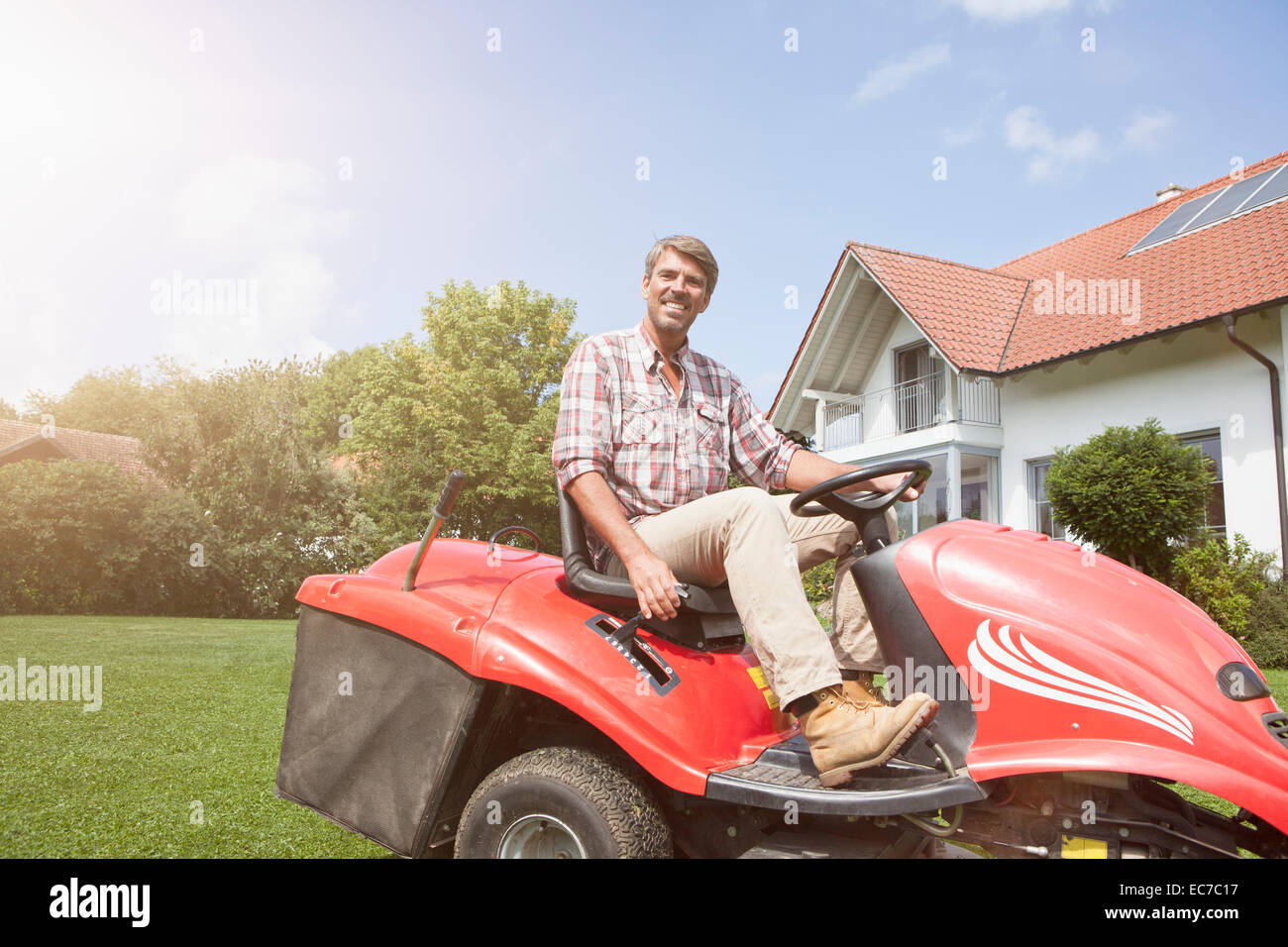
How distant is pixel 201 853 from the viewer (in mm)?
2818

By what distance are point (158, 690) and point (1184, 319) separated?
41.0ft

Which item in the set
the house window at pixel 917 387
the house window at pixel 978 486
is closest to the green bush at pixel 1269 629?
the house window at pixel 978 486

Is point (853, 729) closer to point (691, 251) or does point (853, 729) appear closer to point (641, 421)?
point (641, 421)

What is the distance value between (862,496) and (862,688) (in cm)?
51

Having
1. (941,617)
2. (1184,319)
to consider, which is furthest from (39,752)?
(1184,319)

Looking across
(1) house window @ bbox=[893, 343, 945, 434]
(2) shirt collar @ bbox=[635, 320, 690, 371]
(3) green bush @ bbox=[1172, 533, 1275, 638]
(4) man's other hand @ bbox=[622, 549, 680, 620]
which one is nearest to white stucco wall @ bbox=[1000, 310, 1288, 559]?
(3) green bush @ bbox=[1172, 533, 1275, 638]

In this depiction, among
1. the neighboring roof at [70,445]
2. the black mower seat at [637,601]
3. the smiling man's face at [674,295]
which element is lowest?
the black mower seat at [637,601]

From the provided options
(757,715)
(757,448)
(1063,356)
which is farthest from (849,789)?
(1063,356)

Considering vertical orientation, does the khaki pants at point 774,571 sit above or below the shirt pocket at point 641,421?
below

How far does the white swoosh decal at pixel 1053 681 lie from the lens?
1688 millimetres

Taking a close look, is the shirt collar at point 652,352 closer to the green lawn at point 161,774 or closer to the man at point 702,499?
the man at point 702,499

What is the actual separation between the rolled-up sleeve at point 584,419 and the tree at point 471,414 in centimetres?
2235

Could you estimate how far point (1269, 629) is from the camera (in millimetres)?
9367
